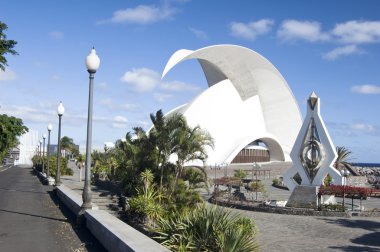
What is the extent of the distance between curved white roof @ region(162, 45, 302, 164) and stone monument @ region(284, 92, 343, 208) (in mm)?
32436

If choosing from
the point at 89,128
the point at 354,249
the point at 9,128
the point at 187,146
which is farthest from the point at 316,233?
the point at 9,128

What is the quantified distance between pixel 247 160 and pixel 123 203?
4911 centimetres

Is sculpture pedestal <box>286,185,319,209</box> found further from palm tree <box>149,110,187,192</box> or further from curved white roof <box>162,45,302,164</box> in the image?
curved white roof <box>162,45,302,164</box>

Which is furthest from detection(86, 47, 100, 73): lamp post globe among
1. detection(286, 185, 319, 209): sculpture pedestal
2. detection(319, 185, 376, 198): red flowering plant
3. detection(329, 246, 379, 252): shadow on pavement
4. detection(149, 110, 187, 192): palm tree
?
detection(319, 185, 376, 198): red flowering plant

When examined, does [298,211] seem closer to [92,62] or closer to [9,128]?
[92,62]

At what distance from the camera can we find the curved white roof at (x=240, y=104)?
55500 millimetres

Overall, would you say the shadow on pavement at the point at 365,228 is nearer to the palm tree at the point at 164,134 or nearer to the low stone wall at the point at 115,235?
the low stone wall at the point at 115,235

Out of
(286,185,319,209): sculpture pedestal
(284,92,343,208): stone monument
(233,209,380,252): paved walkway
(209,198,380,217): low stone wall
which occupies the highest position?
(284,92,343,208): stone monument

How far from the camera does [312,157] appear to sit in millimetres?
20234

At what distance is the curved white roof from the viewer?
2185 inches

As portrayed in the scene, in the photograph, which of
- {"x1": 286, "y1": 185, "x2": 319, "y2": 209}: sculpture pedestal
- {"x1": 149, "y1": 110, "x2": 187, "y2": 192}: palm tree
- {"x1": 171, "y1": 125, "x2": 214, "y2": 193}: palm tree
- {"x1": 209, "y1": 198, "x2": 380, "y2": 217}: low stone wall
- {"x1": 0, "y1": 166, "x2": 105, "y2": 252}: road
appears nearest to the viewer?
{"x1": 0, "y1": 166, "x2": 105, "y2": 252}: road

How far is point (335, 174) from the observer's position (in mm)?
19391

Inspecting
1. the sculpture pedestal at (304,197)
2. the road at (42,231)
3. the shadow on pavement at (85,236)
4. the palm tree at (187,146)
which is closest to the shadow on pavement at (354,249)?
the shadow on pavement at (85,236)

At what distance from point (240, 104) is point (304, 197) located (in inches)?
1632
